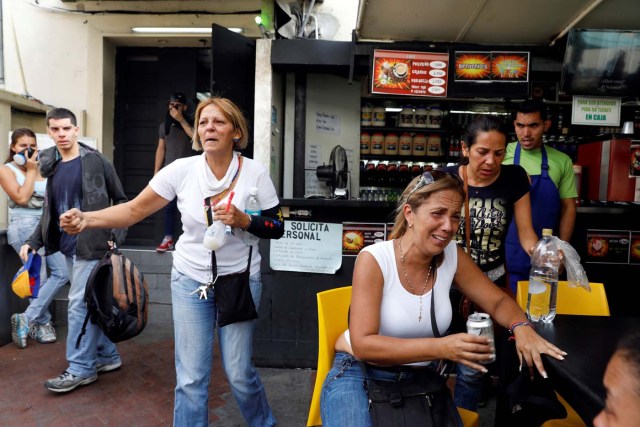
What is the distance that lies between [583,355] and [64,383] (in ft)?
11.9

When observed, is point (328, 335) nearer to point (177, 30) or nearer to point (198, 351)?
point (198, 351)

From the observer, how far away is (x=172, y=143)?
652 centimetres

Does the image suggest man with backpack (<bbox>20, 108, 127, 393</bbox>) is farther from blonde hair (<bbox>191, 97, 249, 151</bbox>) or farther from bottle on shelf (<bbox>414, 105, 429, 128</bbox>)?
bottle on shelf (<bbox>414, 105, 429, 128</bbox>)

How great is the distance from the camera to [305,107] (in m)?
6.25

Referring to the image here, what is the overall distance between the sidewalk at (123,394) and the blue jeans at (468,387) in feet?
4.00

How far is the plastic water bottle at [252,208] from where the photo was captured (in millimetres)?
2715

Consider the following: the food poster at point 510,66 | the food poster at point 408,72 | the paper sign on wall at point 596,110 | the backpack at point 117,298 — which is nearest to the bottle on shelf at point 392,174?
the food poster at point 408,72

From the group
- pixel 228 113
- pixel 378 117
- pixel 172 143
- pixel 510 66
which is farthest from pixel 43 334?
pixel 510 66

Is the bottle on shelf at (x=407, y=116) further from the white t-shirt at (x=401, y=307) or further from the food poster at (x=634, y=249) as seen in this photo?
the white t-shirt at (x=401, y=307)

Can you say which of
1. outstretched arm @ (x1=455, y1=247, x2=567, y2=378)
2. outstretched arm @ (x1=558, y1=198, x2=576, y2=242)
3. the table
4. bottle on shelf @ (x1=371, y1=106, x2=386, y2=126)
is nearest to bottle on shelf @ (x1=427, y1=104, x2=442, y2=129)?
bottle on shelf @ (x1=371, y1=106, x2=386, y2=126)

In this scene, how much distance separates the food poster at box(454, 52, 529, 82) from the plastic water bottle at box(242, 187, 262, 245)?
3426mm

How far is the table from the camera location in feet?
5.11

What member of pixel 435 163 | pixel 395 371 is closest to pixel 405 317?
pixel 395 371

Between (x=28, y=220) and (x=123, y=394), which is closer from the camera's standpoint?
(x=123, y=394)
